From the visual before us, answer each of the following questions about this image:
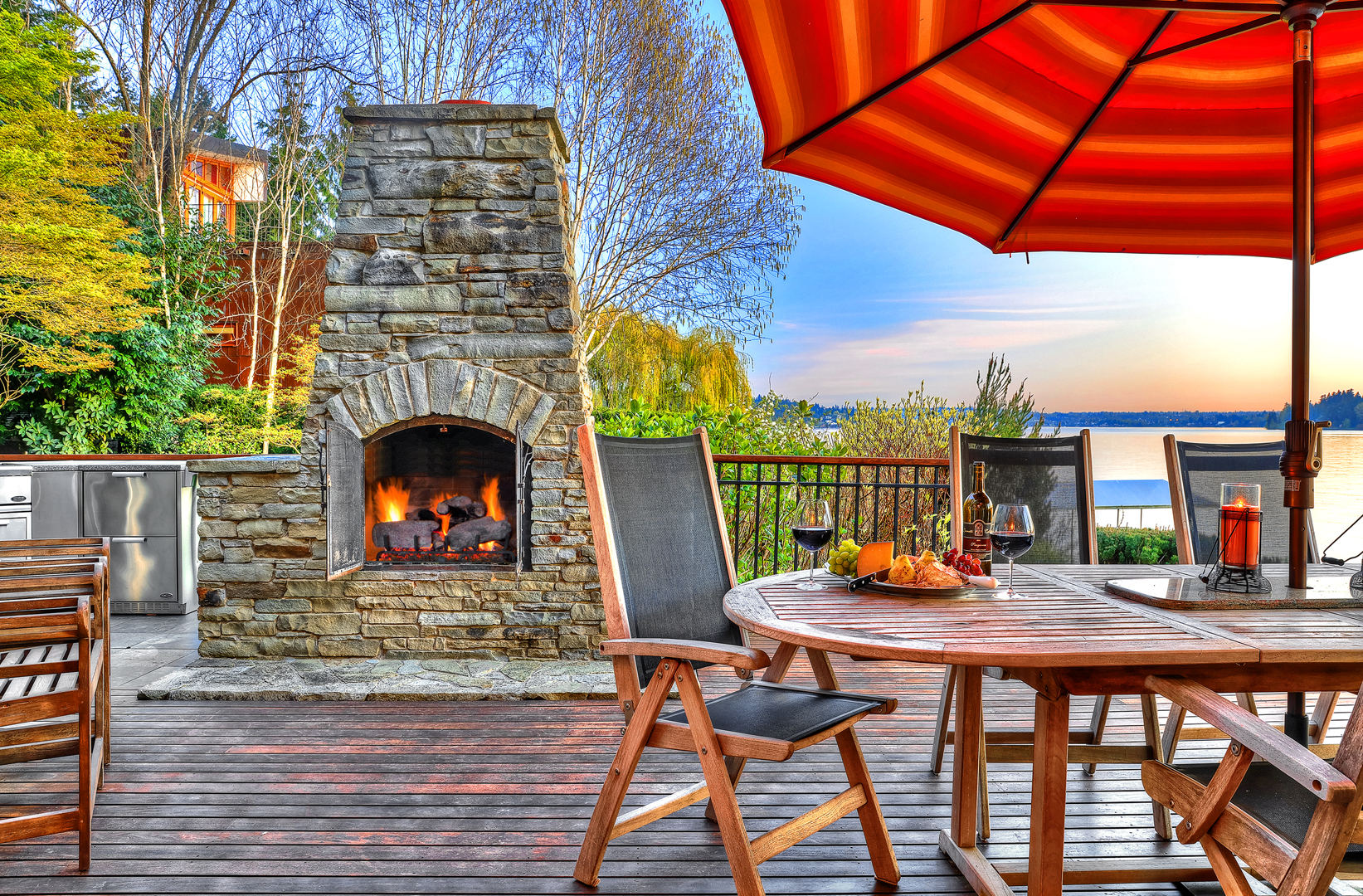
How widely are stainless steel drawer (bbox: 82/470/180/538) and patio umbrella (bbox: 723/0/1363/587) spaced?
423cm

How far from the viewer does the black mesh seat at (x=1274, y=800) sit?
4.23ft

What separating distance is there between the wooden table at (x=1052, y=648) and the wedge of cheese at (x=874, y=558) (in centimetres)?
11

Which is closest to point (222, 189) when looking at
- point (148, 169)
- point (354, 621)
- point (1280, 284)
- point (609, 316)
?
point (148, 169)

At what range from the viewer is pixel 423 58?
8.85m

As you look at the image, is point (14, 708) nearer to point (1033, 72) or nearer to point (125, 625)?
point (1033, 72)

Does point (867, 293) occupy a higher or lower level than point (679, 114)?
lower

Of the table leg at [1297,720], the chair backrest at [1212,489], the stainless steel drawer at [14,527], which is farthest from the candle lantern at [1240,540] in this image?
the stainless steel drawer at [14,527]

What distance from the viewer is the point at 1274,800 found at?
4.54ft

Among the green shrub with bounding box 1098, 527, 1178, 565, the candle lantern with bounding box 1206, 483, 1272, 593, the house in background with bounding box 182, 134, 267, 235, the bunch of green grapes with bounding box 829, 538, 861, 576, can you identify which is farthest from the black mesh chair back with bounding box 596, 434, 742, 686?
the house in background with bounding box 182, 134, 267, 235

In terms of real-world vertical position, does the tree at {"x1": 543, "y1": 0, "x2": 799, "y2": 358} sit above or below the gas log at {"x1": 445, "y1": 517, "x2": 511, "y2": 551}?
above

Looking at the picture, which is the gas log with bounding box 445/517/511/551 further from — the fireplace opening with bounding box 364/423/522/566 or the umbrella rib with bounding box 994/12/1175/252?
the umbrella rib with bounding box 994/12/1175/252

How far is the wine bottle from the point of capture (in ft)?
7.00

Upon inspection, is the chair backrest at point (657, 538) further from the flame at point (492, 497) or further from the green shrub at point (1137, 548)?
the green shrub at point (1137, 548)

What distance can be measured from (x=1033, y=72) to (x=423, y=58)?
838cm
